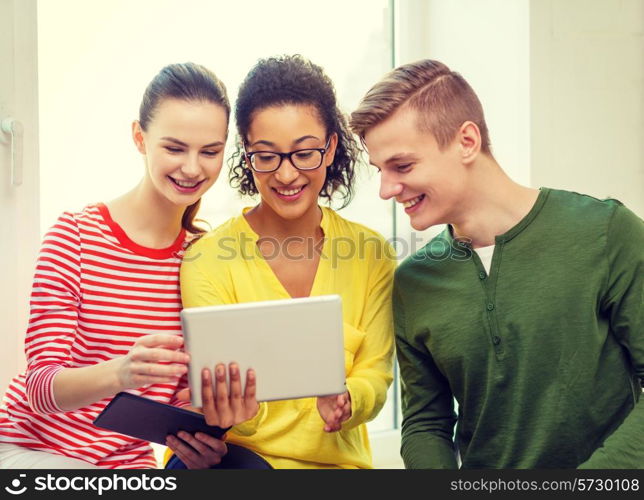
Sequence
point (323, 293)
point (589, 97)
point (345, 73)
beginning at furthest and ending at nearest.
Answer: point (345, 73)
point (589, 97)
point (323, 293)

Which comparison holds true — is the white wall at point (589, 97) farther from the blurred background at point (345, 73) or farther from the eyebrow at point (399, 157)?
the eyebrow at point (399, 157)

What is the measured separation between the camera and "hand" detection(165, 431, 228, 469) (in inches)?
46.2

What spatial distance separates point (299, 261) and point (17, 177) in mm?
509

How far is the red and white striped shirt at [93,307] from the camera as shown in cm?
120

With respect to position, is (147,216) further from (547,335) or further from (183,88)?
(547,335)

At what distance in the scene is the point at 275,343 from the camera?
105cm

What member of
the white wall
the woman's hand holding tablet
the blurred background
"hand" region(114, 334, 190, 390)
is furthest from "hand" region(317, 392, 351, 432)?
the white wall

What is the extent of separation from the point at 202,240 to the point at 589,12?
40.9 inches

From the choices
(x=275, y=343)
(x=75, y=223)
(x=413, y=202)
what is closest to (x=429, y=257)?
(x=413, y=202)

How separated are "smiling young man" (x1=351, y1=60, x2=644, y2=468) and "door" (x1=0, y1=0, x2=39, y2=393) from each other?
0.59m

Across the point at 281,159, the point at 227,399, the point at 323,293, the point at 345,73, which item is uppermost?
the point at 345,73

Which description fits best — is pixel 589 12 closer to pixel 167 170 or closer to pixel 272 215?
pixel 272 215

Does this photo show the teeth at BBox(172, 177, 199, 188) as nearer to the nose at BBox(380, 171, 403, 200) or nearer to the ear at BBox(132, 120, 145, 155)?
the ear at BBox(132, 120, 145, 155)

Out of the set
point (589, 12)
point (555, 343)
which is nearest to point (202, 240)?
point (555, 343)
